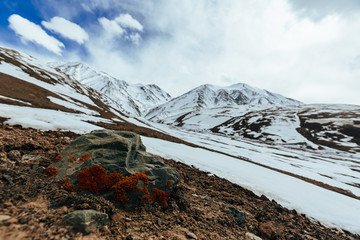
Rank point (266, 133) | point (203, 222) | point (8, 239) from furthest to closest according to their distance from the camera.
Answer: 1. point (266, 133)
2. point (203, 222)
3. point (8, 239)

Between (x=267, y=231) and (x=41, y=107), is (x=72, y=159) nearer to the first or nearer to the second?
(x=267, y=231)

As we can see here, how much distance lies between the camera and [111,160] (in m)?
6.74

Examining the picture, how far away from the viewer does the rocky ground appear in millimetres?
3684

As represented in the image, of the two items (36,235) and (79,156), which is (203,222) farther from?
(79,156)

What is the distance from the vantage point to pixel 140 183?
20.7ft

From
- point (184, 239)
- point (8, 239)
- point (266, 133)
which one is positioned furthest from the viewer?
→ point (266, 133)

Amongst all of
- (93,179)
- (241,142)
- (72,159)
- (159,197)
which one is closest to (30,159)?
(72,159)

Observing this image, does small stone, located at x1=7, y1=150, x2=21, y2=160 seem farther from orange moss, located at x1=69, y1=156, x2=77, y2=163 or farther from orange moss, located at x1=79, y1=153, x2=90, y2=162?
orange moss, located at x1=79, y1=153, x2=90, y2=162

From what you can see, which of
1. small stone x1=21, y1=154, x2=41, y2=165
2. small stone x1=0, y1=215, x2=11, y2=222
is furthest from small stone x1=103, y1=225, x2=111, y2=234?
small stone x1=21, y1=154, x2=41, y2=165

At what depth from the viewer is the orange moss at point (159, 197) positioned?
6300mm

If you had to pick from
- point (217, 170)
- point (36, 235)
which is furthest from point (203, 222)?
point (217, 170)

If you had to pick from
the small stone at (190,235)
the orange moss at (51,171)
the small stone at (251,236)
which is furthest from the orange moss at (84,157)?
the small stone at (251,236)

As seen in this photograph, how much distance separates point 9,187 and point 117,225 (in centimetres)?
338

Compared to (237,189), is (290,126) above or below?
above
